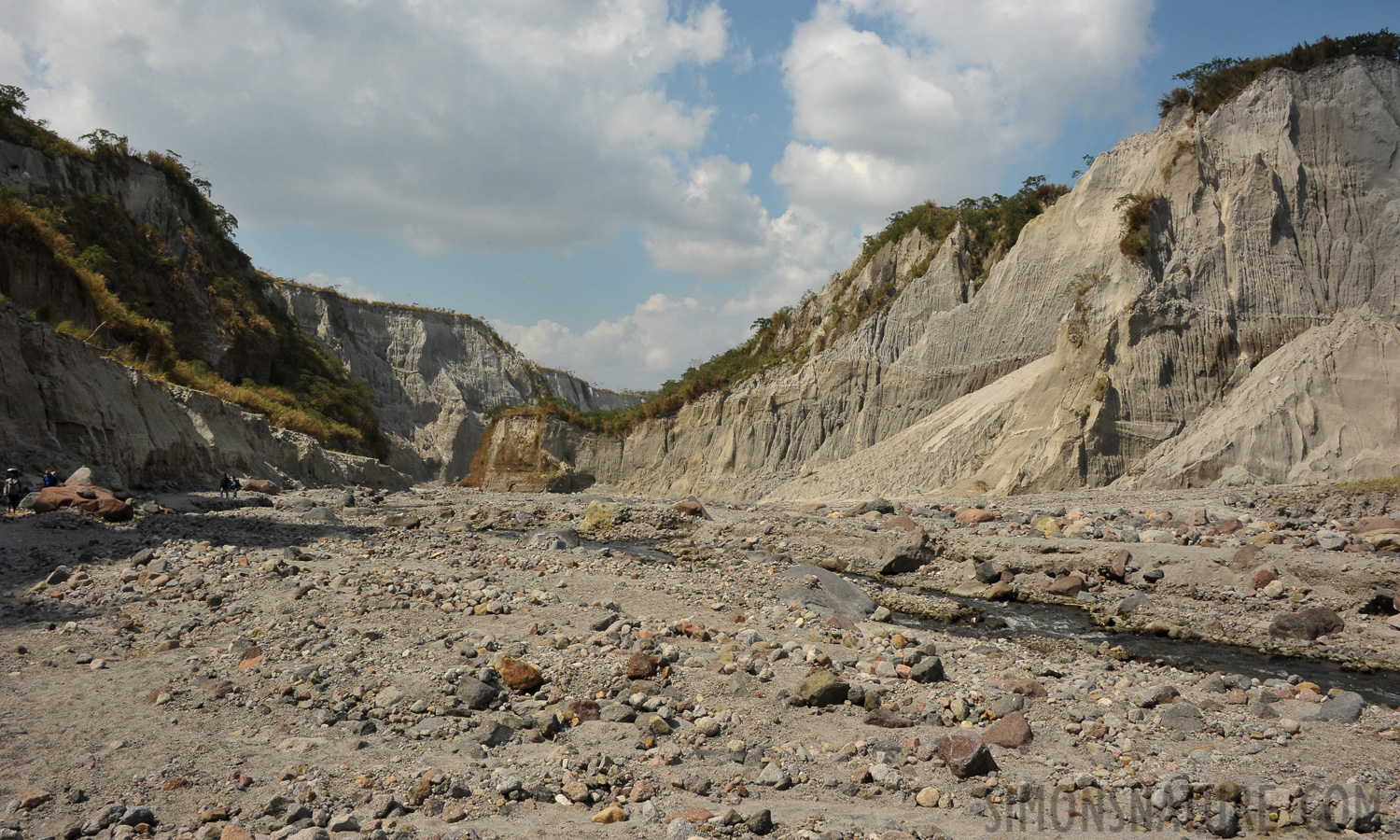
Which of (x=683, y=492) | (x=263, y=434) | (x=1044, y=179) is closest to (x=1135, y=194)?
(x=1044, y=179)

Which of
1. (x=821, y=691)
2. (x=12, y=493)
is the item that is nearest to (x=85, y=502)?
(x=12, y=493)

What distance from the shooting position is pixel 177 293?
107 feet

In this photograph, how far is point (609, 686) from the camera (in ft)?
20.1

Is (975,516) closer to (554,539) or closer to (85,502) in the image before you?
(554,539)

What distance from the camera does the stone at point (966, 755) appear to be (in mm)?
4875

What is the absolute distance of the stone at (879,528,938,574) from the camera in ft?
41.4

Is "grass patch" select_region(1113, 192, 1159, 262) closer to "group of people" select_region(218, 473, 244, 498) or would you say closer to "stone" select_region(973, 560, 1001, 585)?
"stone" select_region(973, 560, 1001, 585)

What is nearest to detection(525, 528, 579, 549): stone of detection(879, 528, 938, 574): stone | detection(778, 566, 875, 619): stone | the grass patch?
detection(778, 566, 875, 619): stone

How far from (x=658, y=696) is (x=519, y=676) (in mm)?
1193

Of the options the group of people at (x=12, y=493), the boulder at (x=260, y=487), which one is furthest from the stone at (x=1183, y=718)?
the boulder at (x=260, y=487)

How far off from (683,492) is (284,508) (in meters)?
19.2

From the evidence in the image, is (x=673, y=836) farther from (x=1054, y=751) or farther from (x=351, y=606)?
(x=351, y=606)

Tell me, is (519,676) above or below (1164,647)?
below

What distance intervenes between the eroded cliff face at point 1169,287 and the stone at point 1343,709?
39.8 feet
